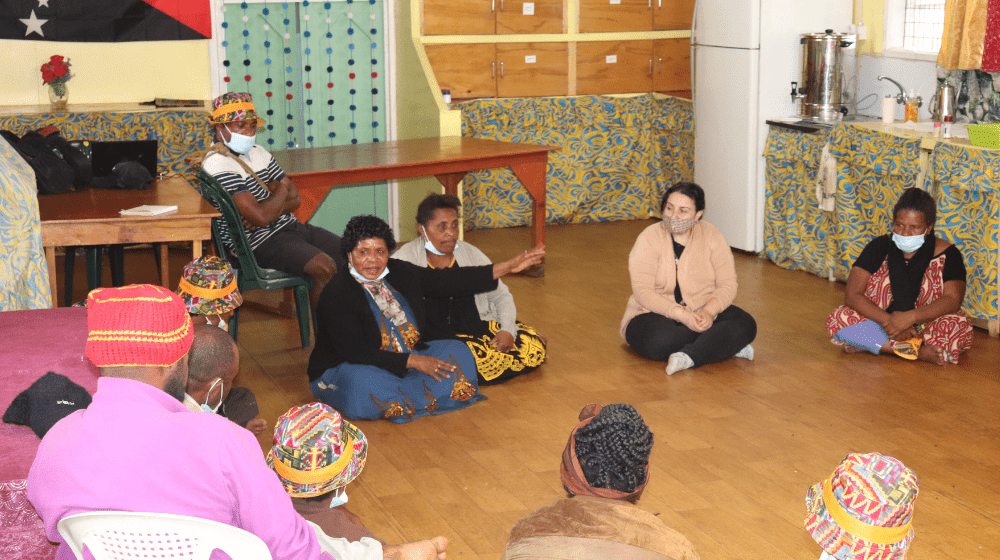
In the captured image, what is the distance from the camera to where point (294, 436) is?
199 cm

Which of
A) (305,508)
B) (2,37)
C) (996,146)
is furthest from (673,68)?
(305,508)

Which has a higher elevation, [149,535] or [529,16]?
[529,16]

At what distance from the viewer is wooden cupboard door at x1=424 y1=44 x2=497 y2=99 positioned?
709 cm

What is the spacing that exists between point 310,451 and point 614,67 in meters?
6.01

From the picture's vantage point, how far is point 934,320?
446 cm

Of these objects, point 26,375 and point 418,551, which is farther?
point 26,375

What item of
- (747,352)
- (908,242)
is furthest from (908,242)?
(747,352)

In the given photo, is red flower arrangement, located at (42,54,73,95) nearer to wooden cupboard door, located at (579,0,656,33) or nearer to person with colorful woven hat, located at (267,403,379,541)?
wooden cupboard door, located at (579,0,656,33)

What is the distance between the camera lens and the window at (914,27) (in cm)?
584

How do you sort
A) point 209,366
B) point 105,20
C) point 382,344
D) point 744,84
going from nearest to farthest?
point 209,366 < point 382,344 < point 744,84 < point 105,20

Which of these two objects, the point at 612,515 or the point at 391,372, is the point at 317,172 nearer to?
the point at 391,372

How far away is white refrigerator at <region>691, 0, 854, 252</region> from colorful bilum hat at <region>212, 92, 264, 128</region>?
10.1 ft

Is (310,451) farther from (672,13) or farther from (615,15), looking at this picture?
(672,13)

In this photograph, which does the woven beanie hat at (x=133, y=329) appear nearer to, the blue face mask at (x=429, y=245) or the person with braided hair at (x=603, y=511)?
the person with braided hair at (x=603, y=511)
